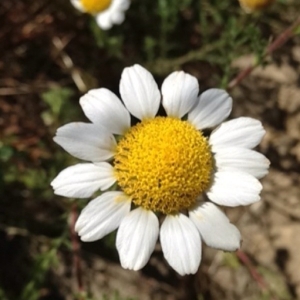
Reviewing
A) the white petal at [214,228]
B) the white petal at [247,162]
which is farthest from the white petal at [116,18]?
the white petal at [214,228]

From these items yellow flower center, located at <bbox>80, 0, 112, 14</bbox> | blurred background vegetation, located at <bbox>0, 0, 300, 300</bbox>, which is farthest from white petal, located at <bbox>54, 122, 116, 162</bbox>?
yellow flower center, located at <bbox>80, 0, 112, 14</bbox>

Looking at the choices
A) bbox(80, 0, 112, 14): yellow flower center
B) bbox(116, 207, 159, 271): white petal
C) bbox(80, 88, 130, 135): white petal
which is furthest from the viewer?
bbox(80, 0, 112, 14): yellow flower center

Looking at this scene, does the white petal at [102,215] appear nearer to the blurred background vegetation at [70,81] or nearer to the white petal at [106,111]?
the white petal at [106,111]

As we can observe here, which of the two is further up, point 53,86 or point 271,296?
point 53,86

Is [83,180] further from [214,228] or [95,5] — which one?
[95,5]

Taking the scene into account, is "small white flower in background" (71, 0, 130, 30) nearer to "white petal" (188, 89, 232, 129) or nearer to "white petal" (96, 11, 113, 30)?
"white petal" (96, 11, 113, 30)

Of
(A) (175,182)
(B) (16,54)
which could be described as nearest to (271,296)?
(A) (175,182)

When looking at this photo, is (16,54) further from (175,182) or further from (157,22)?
(175,182)
